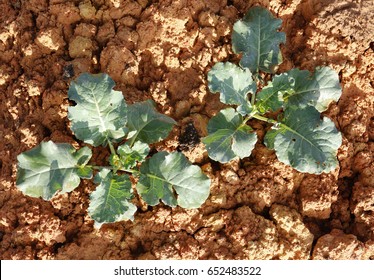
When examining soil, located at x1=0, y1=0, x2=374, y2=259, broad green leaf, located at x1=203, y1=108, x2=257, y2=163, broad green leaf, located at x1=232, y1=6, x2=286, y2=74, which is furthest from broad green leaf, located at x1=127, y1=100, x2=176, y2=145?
broad green leaf, located at x1=232, y1=6, x2=286, y2=74

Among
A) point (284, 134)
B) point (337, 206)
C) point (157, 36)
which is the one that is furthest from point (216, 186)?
point (157, 36)

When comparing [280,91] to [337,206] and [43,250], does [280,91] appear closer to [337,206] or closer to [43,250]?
[337,206]

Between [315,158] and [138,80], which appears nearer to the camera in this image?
[315,158]

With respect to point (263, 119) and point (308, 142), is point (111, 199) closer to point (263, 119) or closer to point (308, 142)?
point (263, 119)

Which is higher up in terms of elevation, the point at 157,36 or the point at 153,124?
the point at 157,36

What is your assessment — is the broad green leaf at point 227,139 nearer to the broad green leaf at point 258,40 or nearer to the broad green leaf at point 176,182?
the broad green leaf at point 176,182

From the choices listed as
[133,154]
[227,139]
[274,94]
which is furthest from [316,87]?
[133,154]

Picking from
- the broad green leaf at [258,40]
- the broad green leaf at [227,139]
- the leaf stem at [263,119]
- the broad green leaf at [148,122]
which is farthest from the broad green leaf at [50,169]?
the broad green leaf at [258,40]
